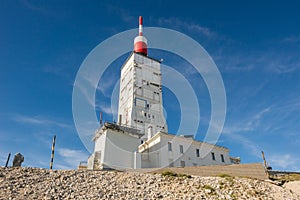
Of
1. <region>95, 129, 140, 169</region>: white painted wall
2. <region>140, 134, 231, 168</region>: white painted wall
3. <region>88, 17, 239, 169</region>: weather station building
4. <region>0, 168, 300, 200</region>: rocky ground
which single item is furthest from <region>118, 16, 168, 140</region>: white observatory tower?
<region>0, 168, 300, 200</region>: rocky ground

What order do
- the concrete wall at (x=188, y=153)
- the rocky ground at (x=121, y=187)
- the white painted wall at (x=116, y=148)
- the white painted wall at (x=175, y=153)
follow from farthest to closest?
the concrete wall at (x=188, y=153), the white painted wall at (x=175, y=153), the white painted wall at (x=116, y=148), the rocky ground at (x=121, y=187)

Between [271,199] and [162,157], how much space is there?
16292 millimetres

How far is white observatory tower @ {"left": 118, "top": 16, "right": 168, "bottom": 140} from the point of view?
47594 millimetres

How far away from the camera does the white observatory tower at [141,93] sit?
47594 mm

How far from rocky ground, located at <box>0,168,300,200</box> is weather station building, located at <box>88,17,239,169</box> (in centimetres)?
1039

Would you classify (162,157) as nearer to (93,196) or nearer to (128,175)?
(128,175)

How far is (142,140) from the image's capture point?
134 ft

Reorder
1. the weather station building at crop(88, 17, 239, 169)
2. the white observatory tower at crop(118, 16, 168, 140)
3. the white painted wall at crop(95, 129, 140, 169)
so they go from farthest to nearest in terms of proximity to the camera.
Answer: the white observatory tower at crop(118, 16, 168, 140), the weather station building at crop(88, 17, 239, 169), the white painted wall at crop(95, 129, 140, 169)

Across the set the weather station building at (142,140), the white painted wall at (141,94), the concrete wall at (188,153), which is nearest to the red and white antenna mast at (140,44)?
the white painted wall at (141,94)

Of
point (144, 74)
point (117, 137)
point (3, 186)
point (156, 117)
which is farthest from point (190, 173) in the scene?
point (144, 74)

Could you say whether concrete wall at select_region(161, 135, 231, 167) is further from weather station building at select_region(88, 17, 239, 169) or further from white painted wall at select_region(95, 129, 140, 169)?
white painted wall at select_region(95, 129, 140, 169)

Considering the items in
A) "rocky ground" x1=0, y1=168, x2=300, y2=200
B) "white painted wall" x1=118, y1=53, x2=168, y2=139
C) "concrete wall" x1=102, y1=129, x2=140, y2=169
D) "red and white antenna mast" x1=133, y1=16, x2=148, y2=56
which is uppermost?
"red and white antenna mast" x1=133, y1=16, x2=148, y2=56

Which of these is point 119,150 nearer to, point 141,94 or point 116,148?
point 116,148

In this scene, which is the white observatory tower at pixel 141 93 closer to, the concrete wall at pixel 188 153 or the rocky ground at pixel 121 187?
the concrete wall at pixel 188 153
